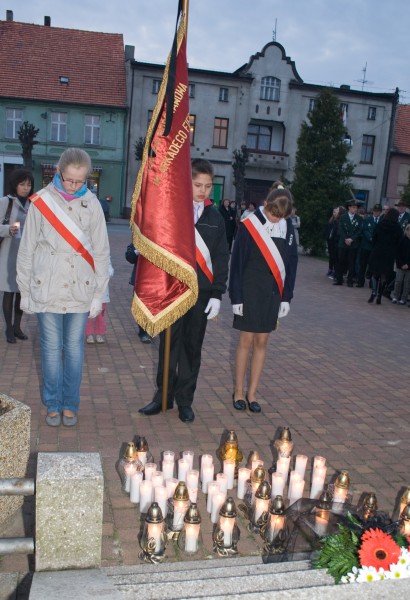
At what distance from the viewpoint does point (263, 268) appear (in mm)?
5668

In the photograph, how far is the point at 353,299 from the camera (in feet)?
45.7

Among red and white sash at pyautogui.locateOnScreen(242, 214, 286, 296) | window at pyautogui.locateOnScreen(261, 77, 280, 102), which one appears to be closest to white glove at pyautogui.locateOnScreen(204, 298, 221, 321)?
red and white sash at pyautogui.locateOnScreen(242, 214, 286, 296)

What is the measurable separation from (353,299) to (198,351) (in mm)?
9027

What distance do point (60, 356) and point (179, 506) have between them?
1.94 m

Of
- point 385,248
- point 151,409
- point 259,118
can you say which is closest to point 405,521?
point 151,409

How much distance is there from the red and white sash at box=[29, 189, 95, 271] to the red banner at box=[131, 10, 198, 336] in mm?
693

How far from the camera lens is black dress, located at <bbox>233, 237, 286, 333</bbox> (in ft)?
18.5

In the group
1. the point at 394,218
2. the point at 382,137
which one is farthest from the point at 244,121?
the point at 394,218

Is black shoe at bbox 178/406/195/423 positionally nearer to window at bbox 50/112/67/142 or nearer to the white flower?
the white flower

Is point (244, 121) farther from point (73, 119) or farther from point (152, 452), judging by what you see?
point (152, 452)

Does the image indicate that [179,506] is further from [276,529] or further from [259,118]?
[259,118]

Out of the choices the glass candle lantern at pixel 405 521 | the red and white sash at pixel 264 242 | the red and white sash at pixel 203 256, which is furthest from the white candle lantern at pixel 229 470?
the red and white sash at pixel 264 242

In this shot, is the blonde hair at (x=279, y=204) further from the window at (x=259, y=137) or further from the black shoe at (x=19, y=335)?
the window at (x=259, y=137)

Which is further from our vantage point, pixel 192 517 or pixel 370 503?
pixel 370 503
